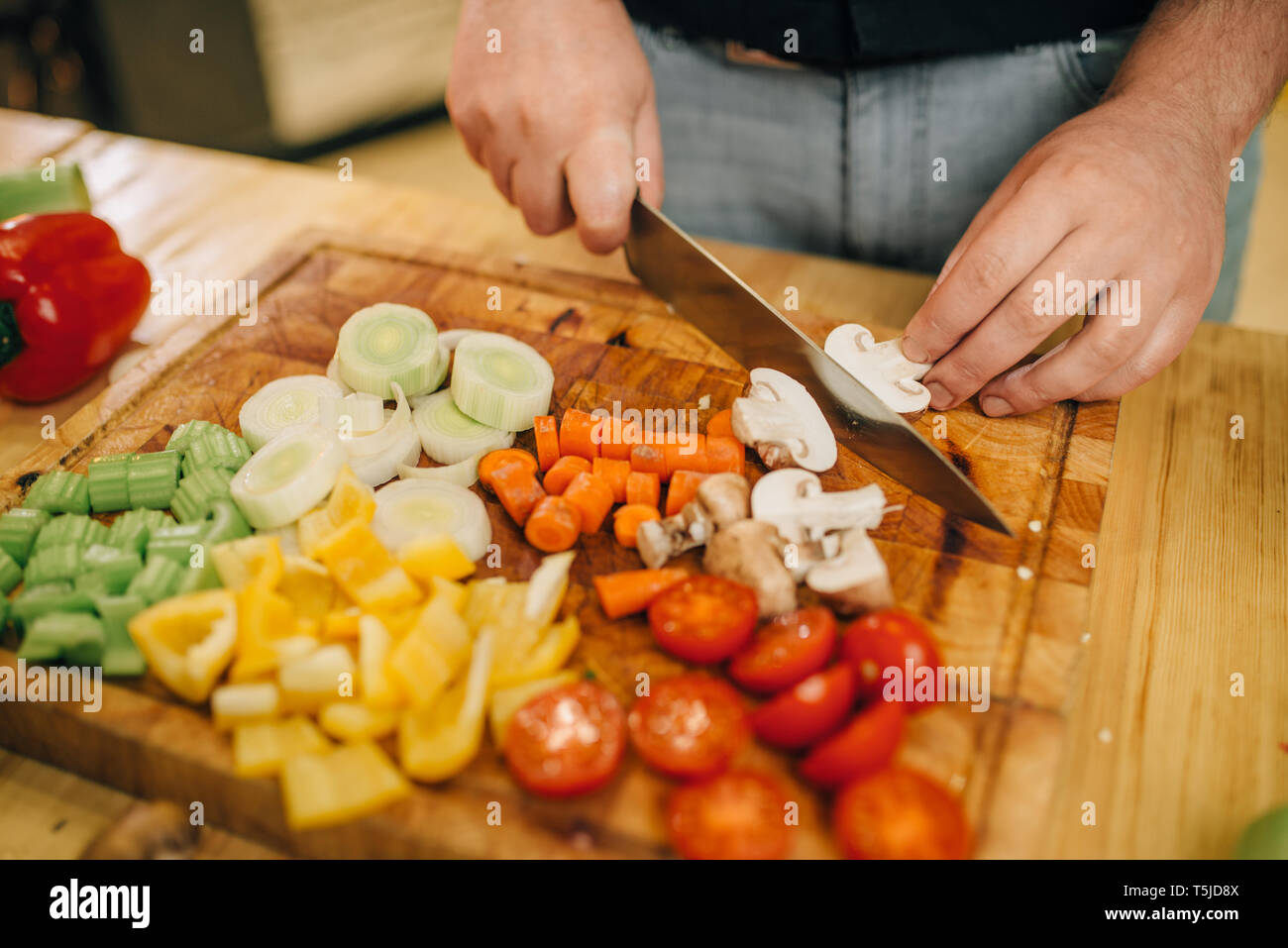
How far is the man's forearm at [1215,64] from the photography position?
81.4 inches

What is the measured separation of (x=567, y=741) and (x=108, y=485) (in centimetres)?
118

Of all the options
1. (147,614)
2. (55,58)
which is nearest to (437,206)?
(147,614)

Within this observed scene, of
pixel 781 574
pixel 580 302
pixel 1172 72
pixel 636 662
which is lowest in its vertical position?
pixel 636 662

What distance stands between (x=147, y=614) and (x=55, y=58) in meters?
4.77

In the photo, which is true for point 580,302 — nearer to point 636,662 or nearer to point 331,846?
point 636,662

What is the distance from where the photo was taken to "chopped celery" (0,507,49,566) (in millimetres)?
1798

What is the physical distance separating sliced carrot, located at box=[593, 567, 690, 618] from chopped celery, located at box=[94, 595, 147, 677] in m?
0.83

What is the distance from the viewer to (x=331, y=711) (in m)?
1.49

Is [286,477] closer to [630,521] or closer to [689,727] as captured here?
[630,521]

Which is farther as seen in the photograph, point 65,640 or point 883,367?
point 883,367

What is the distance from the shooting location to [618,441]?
2.03 m

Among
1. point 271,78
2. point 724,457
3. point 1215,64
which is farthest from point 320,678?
point 271,78

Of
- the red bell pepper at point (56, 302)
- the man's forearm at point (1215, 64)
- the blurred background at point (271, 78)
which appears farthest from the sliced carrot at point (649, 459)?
the blurred background at point (271, 78)

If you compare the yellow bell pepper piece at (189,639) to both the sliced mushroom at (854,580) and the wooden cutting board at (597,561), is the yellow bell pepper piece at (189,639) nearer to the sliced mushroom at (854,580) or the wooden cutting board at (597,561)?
the wooden cutting board at (597,561)
